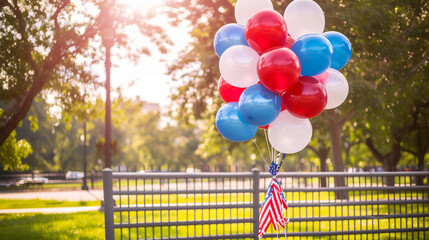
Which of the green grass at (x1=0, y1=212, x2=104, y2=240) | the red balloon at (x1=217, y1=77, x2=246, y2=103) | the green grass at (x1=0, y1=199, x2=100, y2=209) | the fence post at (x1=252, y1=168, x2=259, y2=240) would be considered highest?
the red balloon at (x1=217, y1=77, x2=246, y2=103)

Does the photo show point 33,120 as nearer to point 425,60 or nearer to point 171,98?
point 171,98

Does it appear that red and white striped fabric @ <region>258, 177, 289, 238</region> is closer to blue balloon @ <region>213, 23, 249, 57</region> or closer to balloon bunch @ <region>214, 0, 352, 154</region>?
balloon bunch @ <region>214, 0, 352, 154</region>

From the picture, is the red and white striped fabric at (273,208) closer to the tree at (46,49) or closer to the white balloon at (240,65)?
the white balloon at (240,65)

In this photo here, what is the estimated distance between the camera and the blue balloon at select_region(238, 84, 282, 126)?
502 centimetres

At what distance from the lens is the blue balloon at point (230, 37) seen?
18.5 feet

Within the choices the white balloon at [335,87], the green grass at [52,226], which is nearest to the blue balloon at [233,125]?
the white balloon at [335,87]

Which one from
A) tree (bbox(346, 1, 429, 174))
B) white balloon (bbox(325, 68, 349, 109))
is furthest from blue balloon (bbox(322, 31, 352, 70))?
tree (bbox(346, 1, 429, 174))

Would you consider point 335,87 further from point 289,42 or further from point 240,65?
point 240,65

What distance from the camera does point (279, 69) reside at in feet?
15.6

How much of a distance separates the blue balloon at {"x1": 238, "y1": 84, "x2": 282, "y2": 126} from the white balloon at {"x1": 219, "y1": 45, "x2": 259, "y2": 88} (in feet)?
0.49

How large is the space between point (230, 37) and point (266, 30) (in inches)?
31.4

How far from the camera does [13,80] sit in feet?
37.9

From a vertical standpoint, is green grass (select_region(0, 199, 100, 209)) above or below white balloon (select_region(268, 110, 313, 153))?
below

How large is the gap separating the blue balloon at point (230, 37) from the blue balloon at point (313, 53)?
0.84 meters
